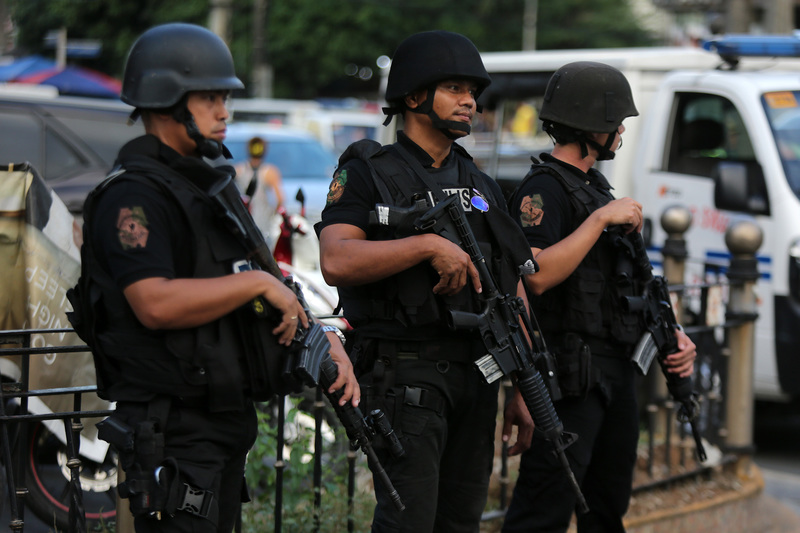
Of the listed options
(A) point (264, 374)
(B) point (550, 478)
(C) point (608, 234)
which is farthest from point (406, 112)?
(B) point (550, 478)

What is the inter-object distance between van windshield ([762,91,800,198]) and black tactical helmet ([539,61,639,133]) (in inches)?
125

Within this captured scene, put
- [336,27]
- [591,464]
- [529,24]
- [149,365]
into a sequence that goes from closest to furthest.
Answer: [149,365]
[591,464]
[336,27]
[529,24]

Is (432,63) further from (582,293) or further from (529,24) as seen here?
(529,24)

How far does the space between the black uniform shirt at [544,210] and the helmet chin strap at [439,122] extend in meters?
0.43

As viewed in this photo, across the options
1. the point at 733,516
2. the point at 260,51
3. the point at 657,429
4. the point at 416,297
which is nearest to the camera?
the point at 416,297

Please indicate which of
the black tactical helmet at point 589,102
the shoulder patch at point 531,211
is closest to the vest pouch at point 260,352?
the shoulder patch at point 531,211

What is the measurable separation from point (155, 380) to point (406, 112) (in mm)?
1162

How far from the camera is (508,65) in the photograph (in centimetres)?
819

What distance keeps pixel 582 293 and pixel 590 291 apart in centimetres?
3

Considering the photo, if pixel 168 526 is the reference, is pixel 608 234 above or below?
above

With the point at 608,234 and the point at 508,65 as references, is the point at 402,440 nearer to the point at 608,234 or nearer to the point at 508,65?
the point at 608,234

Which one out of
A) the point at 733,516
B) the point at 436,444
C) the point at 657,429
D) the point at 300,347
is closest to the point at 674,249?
the point at 657,429

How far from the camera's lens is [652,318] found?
332cm

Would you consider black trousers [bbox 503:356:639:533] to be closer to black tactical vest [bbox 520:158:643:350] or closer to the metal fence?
black tactical vest [bbox 520:158:643:350]
